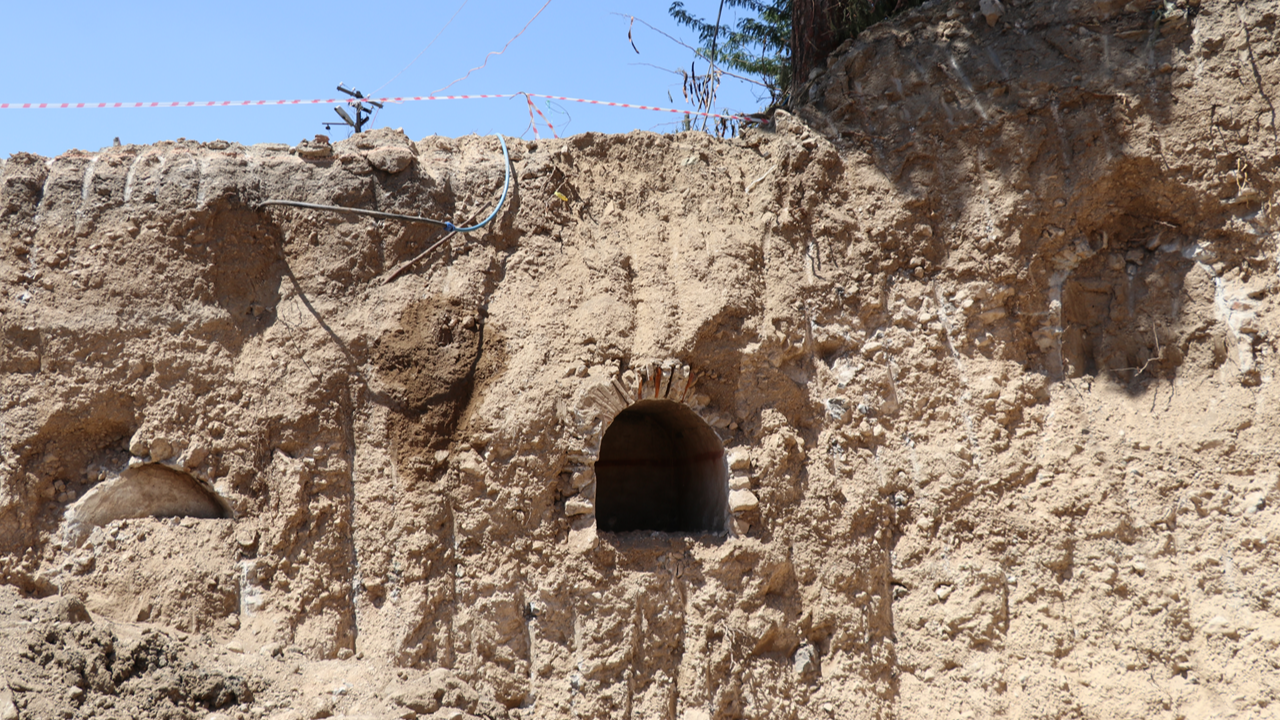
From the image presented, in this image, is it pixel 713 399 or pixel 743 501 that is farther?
pixel 713 399

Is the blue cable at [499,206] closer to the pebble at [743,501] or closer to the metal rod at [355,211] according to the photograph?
the metal rod at [355,211]

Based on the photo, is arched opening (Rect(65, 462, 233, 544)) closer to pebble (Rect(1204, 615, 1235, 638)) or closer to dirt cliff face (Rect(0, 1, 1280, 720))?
dirt cliff face (Rect(0, 1, 1280, 720))

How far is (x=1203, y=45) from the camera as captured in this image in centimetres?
483

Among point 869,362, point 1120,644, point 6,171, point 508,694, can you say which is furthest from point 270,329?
point 1120,644

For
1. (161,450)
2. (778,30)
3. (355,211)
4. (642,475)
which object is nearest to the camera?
(161,450)

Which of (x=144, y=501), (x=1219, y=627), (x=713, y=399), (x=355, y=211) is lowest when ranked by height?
(x=1219, y=627)

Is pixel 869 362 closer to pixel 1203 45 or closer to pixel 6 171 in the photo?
pixel 1203 45

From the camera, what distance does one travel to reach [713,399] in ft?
15.6

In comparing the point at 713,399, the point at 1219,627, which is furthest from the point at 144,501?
the point at 1219,627

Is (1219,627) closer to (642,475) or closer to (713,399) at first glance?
(713,399)

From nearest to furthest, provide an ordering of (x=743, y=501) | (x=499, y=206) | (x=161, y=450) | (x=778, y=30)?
(x=161, y=450) < (x=743, y=501) < (x=499, y=206) < (x=778, y=30)

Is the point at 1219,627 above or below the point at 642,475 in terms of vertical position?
below

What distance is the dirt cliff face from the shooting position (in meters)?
4.15

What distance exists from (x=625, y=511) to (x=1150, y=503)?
3.04 m
